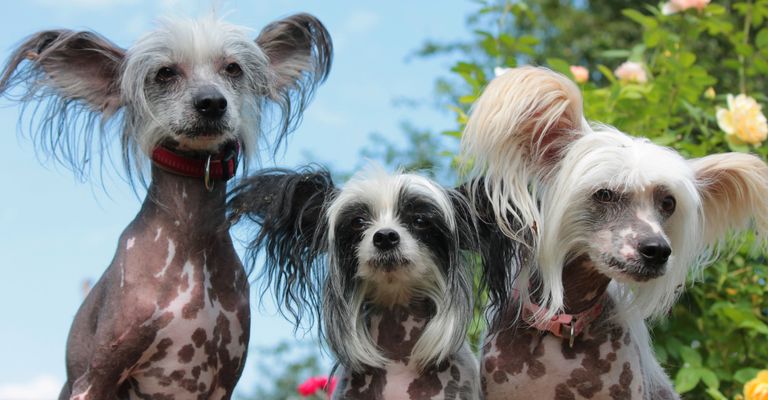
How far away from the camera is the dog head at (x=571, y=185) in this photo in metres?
3.11

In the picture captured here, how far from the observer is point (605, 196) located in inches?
125

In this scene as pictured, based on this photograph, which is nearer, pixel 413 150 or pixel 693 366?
pixel 693 366

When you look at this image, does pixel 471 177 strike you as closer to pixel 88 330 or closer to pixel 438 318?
pixel 438 318

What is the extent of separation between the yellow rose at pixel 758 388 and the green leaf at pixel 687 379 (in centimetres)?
23

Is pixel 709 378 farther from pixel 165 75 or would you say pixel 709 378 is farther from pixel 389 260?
pixel 165 75

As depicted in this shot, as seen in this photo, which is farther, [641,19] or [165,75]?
[641,19]

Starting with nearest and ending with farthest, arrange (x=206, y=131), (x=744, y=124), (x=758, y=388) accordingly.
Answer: (x=206, y=131), (x=758, y=388), (x=744, y=124)

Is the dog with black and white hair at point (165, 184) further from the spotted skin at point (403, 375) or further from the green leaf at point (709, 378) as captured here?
the green leaf at point (709, 378)

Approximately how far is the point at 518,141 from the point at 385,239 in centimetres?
59

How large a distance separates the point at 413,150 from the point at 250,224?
15.4 feet

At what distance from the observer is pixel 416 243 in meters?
3.09

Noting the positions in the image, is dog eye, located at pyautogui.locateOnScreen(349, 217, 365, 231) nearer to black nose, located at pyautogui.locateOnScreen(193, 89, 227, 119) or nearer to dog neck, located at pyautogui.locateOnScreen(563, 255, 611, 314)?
black nose, located at pyautogui.locateOnScreen(193, 89, 227, 119)

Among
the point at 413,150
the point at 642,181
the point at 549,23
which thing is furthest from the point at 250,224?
the point at 549,23

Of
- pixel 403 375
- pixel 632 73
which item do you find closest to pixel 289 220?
pixel 403 375
